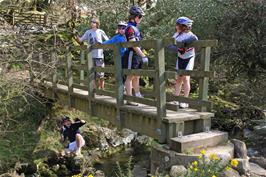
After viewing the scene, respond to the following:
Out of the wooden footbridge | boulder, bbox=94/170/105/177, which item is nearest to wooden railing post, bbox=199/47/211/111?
the wooden footbridge

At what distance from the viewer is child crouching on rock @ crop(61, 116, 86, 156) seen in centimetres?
1085

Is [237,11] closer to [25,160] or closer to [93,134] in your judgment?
[93,134]

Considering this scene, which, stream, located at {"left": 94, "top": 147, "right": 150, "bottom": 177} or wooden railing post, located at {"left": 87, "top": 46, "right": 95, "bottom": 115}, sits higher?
wooden railing post, located at {"left": 87, "top": 46, "right": 95, "bottom": 115}

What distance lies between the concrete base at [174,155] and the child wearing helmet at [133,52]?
58.8 inches

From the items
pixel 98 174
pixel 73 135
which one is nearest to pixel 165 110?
pixel 98 174

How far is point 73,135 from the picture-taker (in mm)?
11062

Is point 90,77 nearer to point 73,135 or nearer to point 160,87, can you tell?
point 73,135

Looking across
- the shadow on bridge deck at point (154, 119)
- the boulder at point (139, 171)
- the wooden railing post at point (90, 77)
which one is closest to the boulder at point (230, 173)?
the shadow on bridge deck at point (154, 119)

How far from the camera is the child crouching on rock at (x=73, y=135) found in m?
10.9

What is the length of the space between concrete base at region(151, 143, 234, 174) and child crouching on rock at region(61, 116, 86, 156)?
4331 mm

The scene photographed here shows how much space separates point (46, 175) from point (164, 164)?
5.28 metres

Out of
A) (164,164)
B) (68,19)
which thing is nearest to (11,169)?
(164,164)

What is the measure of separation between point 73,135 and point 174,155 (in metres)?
5.23

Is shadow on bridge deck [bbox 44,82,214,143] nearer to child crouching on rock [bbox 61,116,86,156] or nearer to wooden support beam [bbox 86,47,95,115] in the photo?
wooden support beam [bbox 86,47,95,115]
